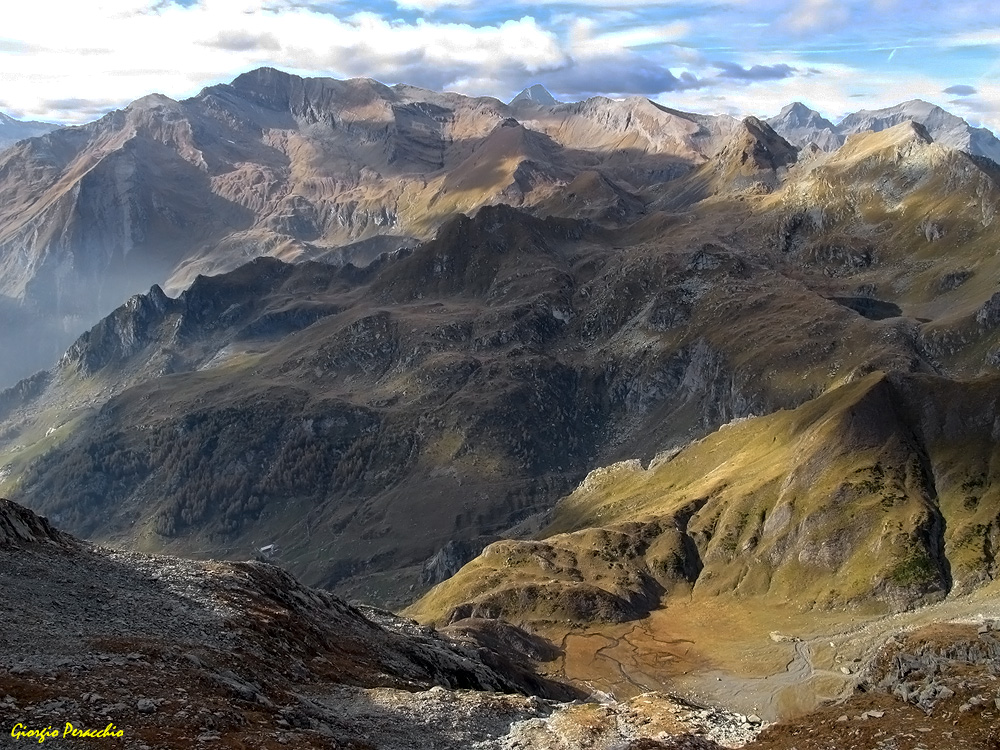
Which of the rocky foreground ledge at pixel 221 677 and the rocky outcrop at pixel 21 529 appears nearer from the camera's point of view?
the rocky foreground ledge at pixel 221 677

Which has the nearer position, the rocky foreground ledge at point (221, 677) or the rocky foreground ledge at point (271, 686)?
the rocky foreground ledge at point (221, 677)

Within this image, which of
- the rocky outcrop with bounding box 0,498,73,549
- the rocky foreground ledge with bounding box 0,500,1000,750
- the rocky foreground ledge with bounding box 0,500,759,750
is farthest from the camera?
the rocky outcrop with bounding box 0,498,73,549

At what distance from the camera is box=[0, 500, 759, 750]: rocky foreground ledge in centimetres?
4741

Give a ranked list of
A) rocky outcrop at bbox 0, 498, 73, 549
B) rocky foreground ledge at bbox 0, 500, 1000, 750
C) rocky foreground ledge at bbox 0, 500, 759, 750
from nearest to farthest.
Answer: rocky foreground ledge at bbox 0, 500, 759, 750 → rocky foreground ledge at bbox 0, 500, 1000, 750 → rocky outcrop at bbox 0, 498, 73, 549

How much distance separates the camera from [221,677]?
56406 mm

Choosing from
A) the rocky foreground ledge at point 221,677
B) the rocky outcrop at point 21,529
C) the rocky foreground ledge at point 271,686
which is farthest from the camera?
the rocky outcrop at point 21,529

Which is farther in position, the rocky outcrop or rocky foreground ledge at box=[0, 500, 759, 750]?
the rocky outcrop

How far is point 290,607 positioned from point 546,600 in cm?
10722

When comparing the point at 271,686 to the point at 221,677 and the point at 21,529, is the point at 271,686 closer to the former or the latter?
the point at 221,677

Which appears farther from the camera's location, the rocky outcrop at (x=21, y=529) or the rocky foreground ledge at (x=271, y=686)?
the rocky outcrop at (x=21, y=529)

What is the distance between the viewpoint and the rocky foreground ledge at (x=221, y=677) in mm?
47406

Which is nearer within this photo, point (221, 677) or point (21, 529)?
point (221, 677)

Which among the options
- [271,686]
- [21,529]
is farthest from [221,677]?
[21,529]

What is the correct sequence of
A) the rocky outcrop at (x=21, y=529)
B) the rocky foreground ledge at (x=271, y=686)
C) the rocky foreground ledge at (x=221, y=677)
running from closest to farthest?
the rocky foreground ledge at (x=221, y=677) < the rocky foreground ledge at (x=271, y=686) < the rocky outcrop at (x=21, y=529)
